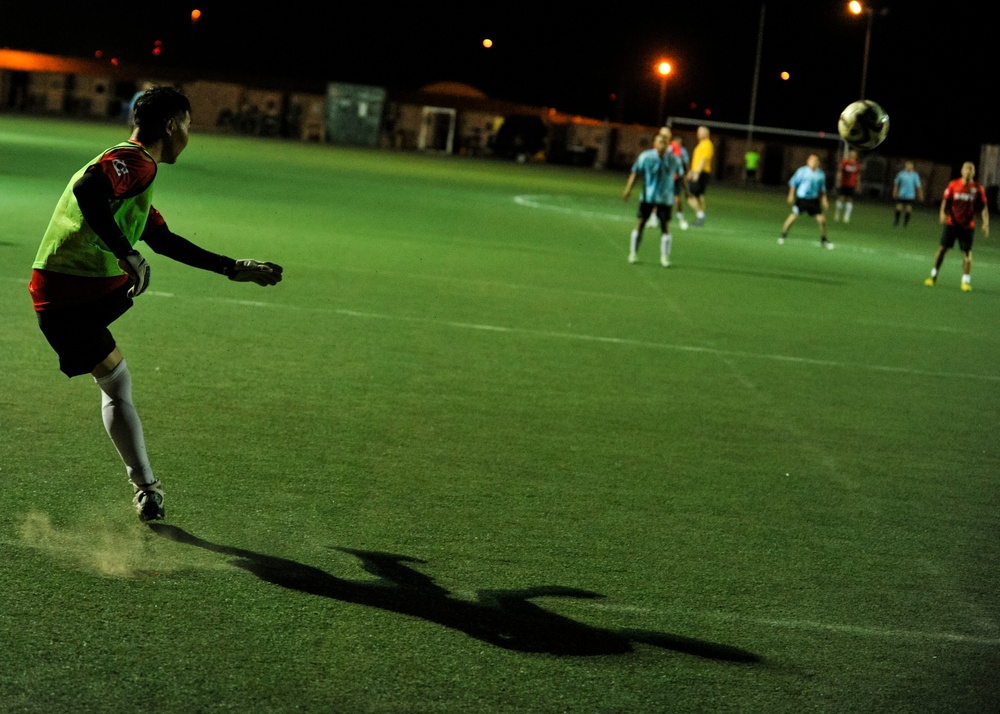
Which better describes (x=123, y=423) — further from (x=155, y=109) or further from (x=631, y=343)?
(x=631, y=343)

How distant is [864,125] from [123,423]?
8560 millimetres

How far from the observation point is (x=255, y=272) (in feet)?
19.5

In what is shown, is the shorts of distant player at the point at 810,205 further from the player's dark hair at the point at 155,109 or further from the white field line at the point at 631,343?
the player's dark hair at the point at 155,109

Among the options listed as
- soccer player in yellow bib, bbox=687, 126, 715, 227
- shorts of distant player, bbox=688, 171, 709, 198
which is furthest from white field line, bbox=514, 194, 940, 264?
shorts of distant player, bbox=688, 171, 709, 198

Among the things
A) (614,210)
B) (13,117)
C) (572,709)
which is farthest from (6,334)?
(13,117)

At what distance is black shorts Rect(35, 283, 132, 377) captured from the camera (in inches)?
225

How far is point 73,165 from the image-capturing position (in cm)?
3072

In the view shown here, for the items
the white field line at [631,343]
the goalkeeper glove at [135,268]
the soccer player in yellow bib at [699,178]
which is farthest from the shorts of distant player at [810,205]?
the goalkeeper glove at [135,268]

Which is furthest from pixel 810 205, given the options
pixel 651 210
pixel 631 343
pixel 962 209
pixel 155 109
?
pixel 155 109

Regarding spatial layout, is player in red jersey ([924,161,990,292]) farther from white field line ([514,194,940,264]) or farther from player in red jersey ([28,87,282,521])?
player in red jersey ([28,87,282,521])

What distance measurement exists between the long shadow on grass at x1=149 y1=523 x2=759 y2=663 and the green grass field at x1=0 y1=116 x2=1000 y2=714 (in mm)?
20

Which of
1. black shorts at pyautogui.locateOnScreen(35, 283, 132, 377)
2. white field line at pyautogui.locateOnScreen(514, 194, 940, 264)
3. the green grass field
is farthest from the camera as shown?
white field line at pyautogui.locateOnScreen(514, 194, 940, 264)

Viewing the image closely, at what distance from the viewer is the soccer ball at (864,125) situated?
39.3 feet

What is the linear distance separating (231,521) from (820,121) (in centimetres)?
8495
